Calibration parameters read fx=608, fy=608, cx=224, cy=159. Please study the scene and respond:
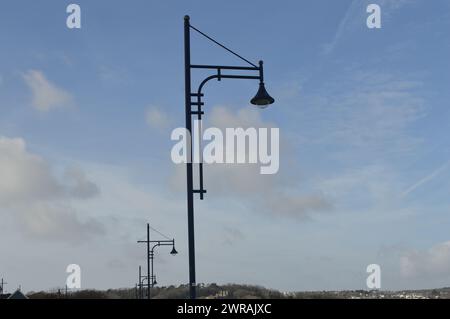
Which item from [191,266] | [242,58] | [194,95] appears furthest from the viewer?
[242,58]

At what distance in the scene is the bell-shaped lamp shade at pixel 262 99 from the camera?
1443cm

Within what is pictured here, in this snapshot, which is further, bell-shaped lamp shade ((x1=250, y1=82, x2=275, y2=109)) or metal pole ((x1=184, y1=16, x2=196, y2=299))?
bell-shaped lamp shade ((x1=250, y1=82, x2=275, y2=109))

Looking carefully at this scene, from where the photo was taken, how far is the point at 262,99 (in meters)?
14.4

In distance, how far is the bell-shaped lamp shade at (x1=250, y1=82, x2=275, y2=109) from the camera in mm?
14430

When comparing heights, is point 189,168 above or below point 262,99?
below

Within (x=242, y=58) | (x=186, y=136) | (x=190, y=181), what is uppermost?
(x=242, y=58)

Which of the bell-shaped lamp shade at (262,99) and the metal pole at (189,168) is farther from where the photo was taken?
the bell-shaped lamp shade at (262,99)

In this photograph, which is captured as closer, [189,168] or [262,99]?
[189,168]
